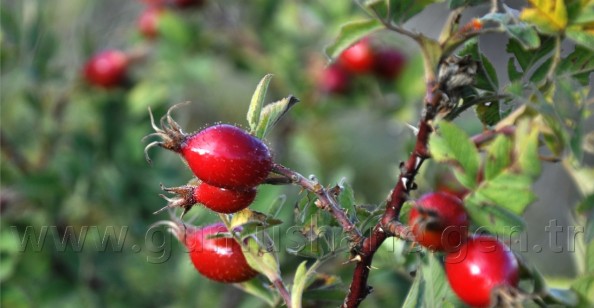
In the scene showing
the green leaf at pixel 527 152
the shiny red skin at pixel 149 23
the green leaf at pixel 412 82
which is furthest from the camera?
the shiny red skin at pixel 149 23

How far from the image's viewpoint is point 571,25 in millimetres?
647

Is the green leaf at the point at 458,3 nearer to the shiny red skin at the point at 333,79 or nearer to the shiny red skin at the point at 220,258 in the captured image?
the shiny red skin at the point at 220,258

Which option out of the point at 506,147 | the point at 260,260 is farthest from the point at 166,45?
the point at 506,147

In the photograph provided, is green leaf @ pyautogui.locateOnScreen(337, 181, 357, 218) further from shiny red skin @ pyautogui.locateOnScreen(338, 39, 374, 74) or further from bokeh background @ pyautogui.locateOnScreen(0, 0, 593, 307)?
shiny red skin @ pyautogui.locateOnScreen(338, 39, 374, 74)

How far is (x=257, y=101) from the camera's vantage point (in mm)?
643

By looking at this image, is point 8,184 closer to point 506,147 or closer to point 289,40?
point 289,40

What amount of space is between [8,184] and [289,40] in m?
0.76

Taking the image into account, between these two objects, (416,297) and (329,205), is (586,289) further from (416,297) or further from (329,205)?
(329,205)

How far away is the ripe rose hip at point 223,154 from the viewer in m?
0.61

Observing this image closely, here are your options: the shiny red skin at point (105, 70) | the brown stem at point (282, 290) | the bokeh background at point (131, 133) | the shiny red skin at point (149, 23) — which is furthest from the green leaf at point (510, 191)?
the shiny red skin at point (149, 23)

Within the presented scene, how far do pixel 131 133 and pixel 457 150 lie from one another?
1.16 m

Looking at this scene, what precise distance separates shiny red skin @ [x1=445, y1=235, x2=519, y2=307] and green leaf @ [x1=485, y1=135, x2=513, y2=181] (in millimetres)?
73

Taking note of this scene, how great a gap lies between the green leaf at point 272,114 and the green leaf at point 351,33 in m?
0.09

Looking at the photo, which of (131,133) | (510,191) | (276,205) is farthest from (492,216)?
(131,133)
